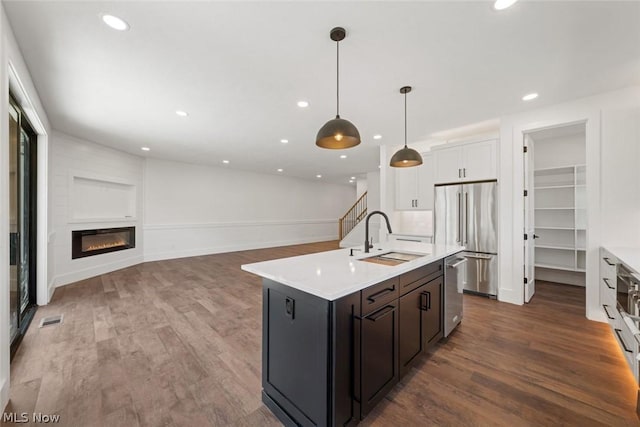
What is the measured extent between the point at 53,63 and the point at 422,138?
16.5ft

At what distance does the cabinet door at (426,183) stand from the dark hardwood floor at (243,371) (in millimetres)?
1916

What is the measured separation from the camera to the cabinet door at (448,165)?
4.28 meters

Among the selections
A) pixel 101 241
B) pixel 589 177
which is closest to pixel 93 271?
pixel 101 241

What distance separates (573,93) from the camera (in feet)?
9.96

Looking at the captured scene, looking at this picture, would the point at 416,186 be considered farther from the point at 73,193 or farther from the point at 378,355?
the point at 73,193

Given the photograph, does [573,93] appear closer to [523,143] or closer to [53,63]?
[523,143]

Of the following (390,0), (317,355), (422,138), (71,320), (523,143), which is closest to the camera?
(317,355)

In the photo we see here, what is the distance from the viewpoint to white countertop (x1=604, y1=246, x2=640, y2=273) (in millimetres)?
2047

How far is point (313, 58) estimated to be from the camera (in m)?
2.31

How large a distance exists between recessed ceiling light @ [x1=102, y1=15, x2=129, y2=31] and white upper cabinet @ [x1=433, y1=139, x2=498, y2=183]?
4.46 m

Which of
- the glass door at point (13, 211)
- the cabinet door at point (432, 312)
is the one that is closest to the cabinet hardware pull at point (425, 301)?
the cabinet door at point (432, 312)

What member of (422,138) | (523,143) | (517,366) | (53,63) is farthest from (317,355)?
(422,138)

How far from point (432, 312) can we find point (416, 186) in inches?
121

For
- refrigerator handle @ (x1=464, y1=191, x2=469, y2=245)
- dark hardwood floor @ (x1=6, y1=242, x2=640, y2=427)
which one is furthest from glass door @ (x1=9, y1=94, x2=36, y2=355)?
refrigerator handle @ (x1=464, y1=191, x2=469, y2=245)
